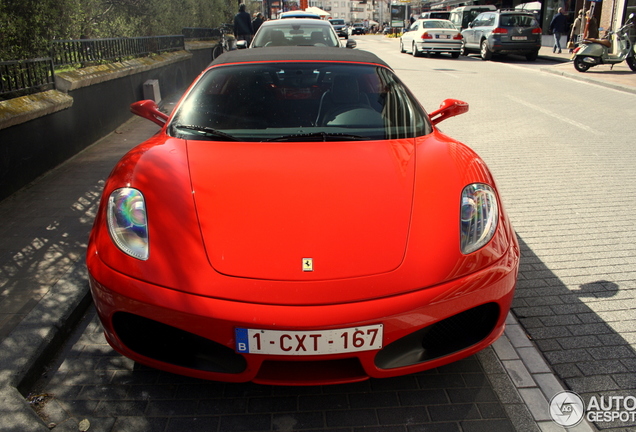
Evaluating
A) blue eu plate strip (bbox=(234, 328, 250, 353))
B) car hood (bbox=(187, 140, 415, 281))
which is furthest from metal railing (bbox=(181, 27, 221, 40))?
blue eu plate strip (bbox=(234, 328, 250, 353))

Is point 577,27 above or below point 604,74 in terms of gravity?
above

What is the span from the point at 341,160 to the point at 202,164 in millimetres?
724

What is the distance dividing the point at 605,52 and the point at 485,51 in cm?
607

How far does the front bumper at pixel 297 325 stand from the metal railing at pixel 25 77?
12.2 ft

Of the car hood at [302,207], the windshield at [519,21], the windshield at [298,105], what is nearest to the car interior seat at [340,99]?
the windshield at [298,105]

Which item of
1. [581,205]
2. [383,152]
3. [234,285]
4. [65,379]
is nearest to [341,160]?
[383,152]

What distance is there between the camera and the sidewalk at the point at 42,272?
259 cm

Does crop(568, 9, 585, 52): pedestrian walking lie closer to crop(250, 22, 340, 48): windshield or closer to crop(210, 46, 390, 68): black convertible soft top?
crop(250, 22, 340, 48): windshield

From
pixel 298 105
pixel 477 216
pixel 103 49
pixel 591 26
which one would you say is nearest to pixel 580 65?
pixel 591 26

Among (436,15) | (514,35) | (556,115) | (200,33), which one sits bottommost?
(556,115)

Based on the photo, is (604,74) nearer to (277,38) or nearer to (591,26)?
(591,26)

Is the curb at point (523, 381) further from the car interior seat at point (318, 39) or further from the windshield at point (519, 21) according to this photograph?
the windshield at point (519, 21)

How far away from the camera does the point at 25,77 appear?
5711mm

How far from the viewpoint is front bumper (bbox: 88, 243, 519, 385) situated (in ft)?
6.98
